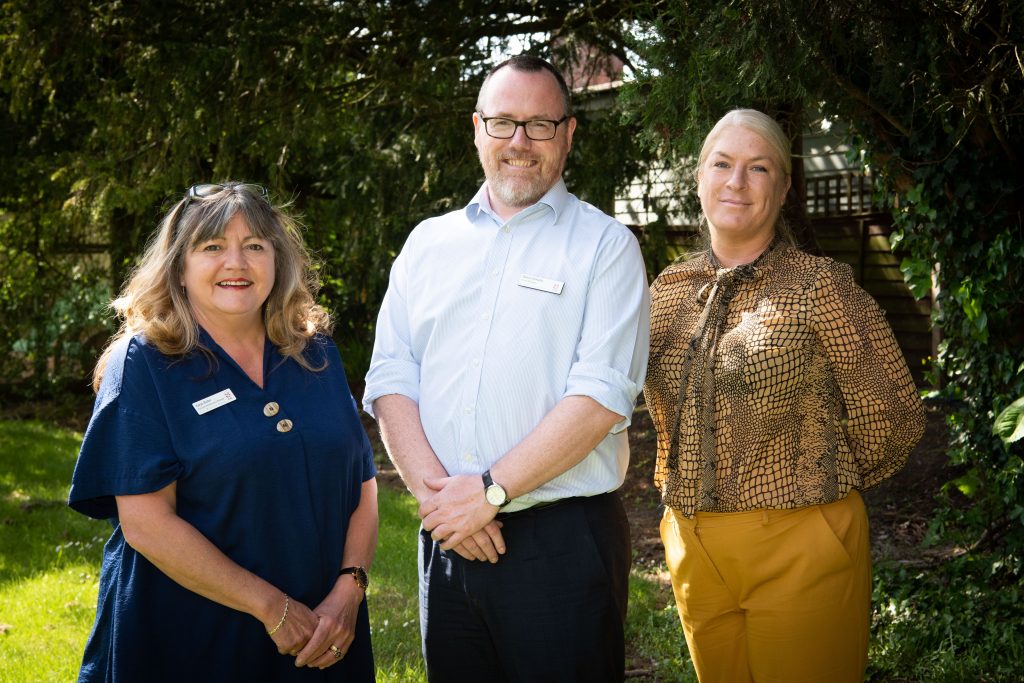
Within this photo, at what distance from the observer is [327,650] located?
261 cm

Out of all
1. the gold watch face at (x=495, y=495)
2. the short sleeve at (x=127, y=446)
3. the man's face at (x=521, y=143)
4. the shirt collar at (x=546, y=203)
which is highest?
the man's face at (x=521, y=143)

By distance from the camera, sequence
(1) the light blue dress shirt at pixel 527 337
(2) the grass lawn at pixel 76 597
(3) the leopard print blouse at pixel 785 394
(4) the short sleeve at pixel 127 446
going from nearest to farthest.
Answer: (4) the short sleeve at pixel 127 446 < (1) the light blue dress shirt at pixel 527 337 < (3) the leopard print blouse at pixel 785 394 < (2) the grass lawn at pixel 76 597

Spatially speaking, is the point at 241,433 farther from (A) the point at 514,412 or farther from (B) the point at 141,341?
(A) the point at 514,412

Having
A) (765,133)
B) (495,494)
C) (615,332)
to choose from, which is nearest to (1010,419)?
(765,133)

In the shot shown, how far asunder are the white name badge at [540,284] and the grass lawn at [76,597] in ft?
7.25

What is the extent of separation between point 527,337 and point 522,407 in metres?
0.19

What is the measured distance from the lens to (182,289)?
2604 mm

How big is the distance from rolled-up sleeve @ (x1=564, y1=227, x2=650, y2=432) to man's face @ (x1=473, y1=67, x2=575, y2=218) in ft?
0.92

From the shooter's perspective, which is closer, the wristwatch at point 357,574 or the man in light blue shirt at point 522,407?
the man in light blue shirt at point 522,407

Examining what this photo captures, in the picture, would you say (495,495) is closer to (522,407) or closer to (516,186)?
(522,407)

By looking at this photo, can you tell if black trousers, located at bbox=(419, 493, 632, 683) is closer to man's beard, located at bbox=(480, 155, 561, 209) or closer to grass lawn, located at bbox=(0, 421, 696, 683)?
man's beard, located at bbox=(480, 155, 561, 209)

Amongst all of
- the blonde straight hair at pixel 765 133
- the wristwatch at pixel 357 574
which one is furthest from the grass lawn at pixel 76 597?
the blonde straight hair at pixel 765 133

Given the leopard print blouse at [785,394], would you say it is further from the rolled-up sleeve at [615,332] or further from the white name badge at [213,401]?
the white name badge at [213,401]

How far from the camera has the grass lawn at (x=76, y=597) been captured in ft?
14.3
